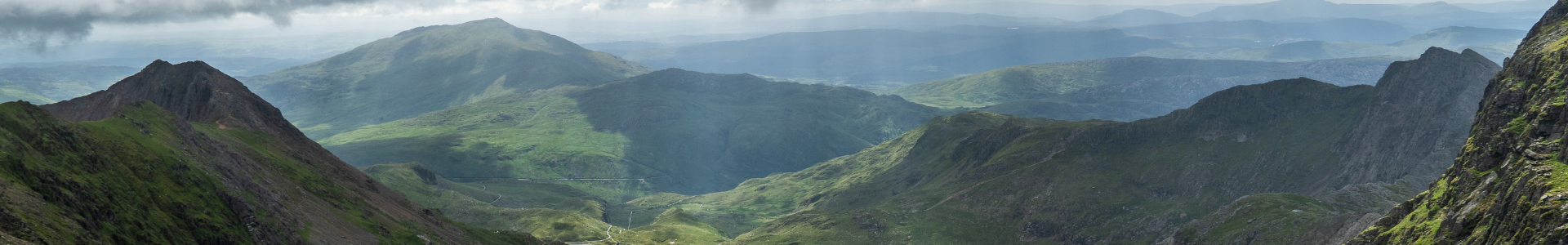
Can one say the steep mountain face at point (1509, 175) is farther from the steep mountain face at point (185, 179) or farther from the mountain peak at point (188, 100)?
the mountain peak at point (188, 100)

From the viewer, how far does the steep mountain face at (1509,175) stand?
Result: 59.8 m

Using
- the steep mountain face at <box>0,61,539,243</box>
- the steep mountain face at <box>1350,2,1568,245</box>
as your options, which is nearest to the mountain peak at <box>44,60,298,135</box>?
the steep mountain face at <box>0,61,539,243</box>

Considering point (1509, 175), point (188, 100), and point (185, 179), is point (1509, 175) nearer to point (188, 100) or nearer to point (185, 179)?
point (185, 179)

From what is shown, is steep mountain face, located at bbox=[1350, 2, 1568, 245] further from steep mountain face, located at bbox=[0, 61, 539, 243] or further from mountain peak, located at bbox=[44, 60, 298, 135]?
mountain peak, located at bbox=[44, 60, 298, 135]

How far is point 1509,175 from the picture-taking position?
2657 inches

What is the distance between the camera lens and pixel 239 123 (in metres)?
171

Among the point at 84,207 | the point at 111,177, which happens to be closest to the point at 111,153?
the point at 111,177

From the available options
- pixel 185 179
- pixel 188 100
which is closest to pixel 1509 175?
pixel 185 179

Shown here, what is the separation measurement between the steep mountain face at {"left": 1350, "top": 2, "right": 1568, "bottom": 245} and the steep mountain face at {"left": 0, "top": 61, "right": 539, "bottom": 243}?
367 feet

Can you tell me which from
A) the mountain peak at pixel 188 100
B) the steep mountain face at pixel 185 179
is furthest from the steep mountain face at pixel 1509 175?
the mountain peak at pixel 188 100

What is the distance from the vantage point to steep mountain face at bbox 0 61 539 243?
73562 mm

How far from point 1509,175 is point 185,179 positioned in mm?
142936

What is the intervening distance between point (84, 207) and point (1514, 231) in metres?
123

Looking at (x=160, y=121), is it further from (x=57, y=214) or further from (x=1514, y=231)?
(x=1514, y=231)
